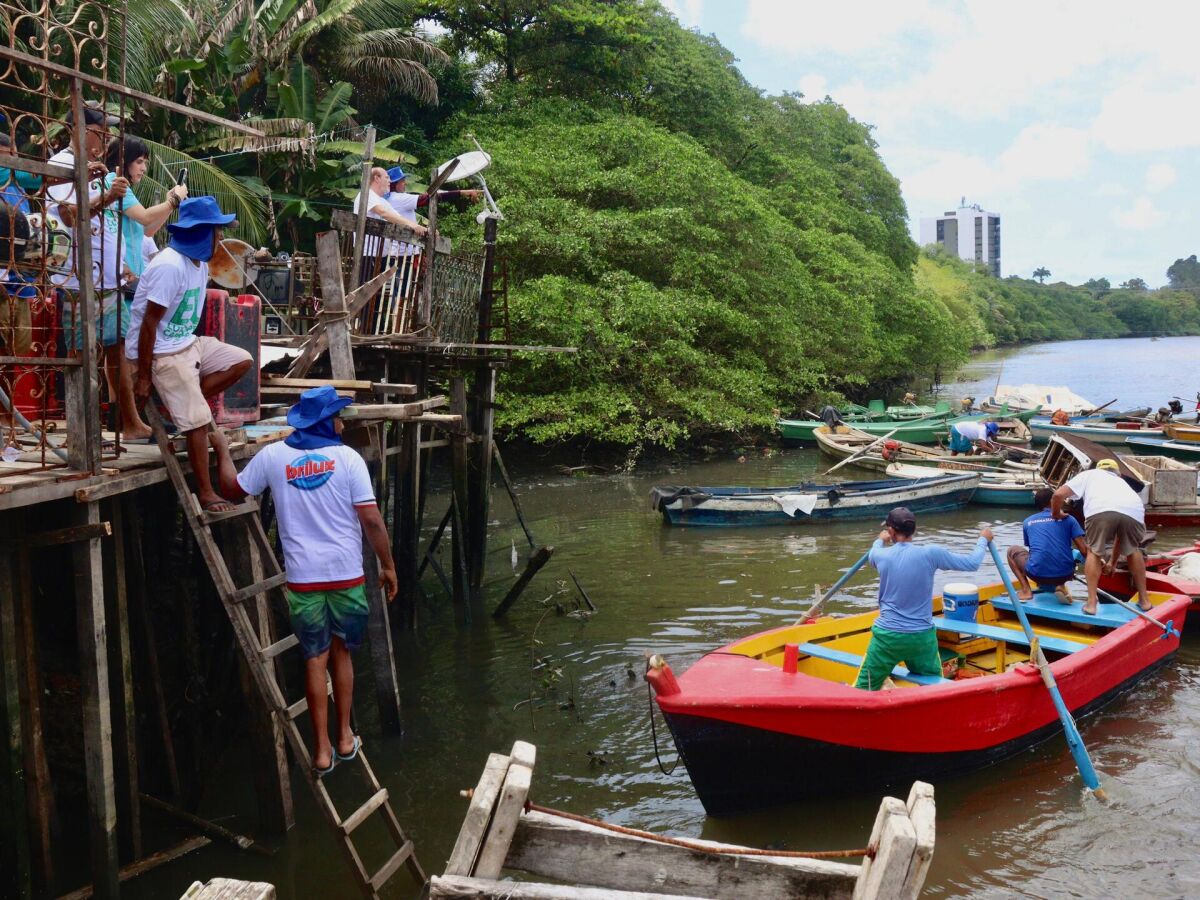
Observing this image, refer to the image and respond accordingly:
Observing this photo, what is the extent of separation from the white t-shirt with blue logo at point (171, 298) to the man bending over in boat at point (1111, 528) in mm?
7466

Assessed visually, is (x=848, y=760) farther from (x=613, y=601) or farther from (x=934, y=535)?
(x=934, y=535)

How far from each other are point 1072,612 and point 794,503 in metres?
7.28

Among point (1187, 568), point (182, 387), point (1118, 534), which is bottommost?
point (1187, 568)

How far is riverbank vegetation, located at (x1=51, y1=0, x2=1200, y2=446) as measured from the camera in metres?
17.6

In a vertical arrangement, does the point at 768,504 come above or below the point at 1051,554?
below

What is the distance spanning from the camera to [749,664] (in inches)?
264

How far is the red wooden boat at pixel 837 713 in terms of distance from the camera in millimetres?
5973

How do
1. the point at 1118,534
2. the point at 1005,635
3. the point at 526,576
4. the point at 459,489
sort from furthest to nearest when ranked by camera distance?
the point at 459,489, the point at 526,576, the point at 1118,534, the point at 1005,635

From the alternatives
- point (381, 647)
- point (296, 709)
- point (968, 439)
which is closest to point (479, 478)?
point (381, 647)

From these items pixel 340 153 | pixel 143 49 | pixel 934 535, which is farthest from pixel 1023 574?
pixel 340 153

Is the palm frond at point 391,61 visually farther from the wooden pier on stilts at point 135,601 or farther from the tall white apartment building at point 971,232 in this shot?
the tall white apartment building at point 971,232

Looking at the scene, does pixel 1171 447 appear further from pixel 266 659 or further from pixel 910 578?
pixel 266 659

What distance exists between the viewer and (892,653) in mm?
6758

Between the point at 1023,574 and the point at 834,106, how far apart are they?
3784 cm
